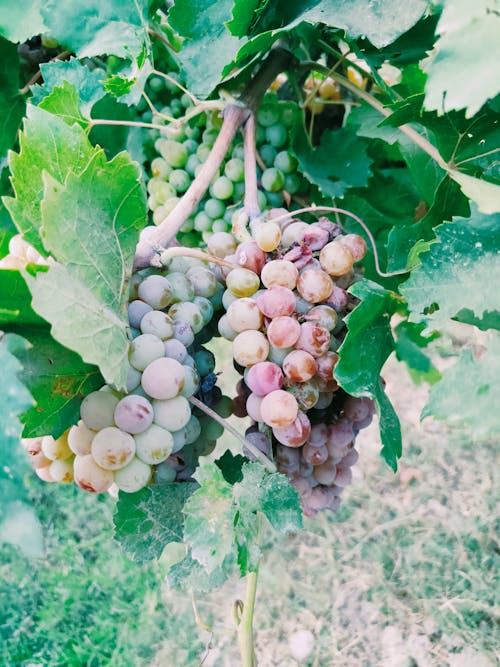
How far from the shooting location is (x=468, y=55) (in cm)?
40

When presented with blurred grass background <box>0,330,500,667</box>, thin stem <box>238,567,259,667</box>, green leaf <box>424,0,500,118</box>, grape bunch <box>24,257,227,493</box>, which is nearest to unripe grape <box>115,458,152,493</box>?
grape bunch <box>24,257,227,493</box>

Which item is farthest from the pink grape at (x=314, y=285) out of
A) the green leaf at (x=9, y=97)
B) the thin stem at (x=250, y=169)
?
the green leaf at (x=9, y=97)

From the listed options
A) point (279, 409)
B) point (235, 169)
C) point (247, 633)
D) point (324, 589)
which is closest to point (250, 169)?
point (235, 169)

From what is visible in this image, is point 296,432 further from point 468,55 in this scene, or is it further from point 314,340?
point 468,55

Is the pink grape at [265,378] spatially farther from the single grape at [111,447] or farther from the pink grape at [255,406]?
the single grape at [111,447]

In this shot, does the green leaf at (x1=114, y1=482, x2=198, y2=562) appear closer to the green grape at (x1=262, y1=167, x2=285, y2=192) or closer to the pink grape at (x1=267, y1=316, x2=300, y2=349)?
the pink grape at (x1=267, y1=316, x2=300, y2=349)

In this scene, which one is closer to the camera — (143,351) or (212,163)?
(143,351)

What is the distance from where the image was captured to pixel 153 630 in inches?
54.6

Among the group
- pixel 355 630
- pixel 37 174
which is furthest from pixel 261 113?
pixel 355 630

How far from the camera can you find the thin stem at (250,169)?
66cm

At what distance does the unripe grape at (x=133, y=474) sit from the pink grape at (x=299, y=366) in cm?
14

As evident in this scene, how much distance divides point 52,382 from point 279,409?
0.18m

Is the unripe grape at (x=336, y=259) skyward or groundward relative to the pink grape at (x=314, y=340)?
skyward

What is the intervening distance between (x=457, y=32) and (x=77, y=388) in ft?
1.18
